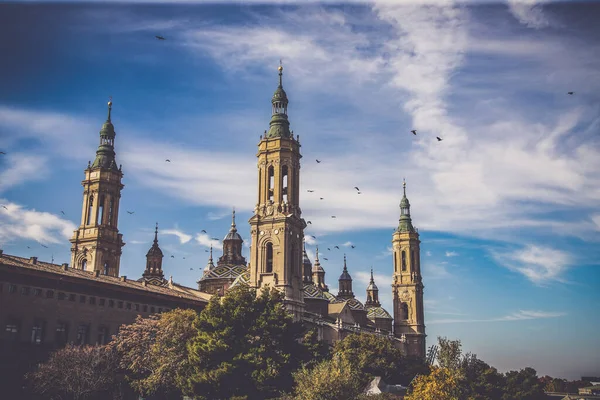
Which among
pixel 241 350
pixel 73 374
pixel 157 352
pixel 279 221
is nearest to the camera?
pixel 73 374

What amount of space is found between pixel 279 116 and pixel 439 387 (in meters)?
49.5

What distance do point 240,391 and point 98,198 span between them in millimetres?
51740

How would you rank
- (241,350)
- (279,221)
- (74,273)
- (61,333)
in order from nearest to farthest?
(241,350), (61,333), (74,273), (279,221)

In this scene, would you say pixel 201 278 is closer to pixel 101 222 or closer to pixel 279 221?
pixel 101 222

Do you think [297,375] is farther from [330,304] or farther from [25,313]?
[330,304]

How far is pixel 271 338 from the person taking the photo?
58.0m

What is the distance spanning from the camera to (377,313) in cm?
13625

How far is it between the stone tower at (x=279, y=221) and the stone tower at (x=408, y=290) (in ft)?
166

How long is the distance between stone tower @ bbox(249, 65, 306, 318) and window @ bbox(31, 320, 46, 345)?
29324 millimetres

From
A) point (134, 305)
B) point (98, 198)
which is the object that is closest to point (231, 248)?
point (98, 198)

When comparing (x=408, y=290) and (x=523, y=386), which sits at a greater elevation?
(x=408, y=290)

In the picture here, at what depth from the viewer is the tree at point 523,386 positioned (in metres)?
89.9

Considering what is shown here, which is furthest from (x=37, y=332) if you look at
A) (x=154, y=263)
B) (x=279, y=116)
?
(x=154, y=263)

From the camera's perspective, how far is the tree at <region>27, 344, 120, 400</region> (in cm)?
5231
